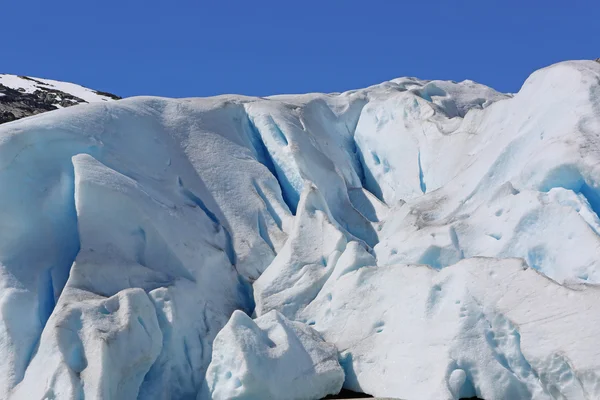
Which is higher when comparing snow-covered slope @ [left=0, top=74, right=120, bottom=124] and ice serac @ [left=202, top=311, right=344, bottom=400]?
snow-covered slope @ [left=0, top=74, right=120, bottom=124]

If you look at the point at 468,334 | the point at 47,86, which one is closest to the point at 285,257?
the point at 468,334

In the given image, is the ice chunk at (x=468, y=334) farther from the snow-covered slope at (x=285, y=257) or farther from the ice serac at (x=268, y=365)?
the ice serac at (x=268, y=365)

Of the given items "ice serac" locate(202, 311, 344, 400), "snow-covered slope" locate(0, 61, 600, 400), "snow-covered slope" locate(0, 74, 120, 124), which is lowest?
"ice serac" locate(202, 311, 344, 400)

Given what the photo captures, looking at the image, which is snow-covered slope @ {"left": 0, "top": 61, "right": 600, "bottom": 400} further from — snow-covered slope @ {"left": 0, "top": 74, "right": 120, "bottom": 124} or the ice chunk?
snow-covered slope @ {"left": 0, "top": 74, "right": 120, "bottom": 124}

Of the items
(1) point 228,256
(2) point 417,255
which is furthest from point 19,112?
(2) point 417,255

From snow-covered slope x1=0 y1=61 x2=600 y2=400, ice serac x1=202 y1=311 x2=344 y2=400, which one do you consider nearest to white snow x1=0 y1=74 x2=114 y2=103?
snow-covered slope x1=0 y1=61 x2=600 y2=400

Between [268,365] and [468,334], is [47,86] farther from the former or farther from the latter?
[468,334]

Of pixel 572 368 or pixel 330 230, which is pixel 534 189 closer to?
pixel 330 230

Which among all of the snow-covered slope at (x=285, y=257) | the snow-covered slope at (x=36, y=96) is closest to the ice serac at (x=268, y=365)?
the snow-covered slope at (x=285, y=257)
